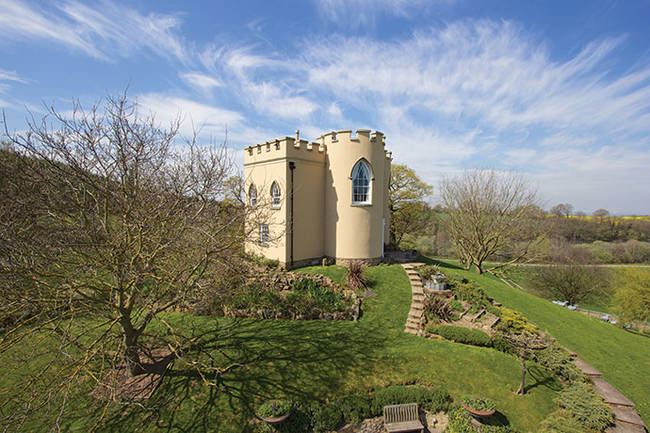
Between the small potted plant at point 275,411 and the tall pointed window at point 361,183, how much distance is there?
1132 cm

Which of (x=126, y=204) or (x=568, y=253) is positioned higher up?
(x=126, y=204)

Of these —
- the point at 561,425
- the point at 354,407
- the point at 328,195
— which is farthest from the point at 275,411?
the point at 328,195

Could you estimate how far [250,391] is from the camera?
742cm

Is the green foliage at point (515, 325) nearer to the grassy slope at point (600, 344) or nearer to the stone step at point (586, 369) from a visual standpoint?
the stone step at point (586, 369)

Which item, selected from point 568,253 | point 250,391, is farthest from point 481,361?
point 568,253

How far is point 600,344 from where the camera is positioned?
12.8m

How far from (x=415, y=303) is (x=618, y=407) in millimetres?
6926

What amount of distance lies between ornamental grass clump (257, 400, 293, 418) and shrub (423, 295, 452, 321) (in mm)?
8282

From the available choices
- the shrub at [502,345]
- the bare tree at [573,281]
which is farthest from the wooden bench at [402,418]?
the bare tree at [573,281]

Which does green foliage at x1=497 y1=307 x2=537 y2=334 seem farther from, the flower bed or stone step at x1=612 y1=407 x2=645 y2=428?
the flower bed

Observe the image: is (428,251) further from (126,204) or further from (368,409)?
(126,204)

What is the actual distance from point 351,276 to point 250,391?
7.62 metres

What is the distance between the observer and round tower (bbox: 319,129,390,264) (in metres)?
15.6

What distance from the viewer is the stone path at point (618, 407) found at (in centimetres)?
701
